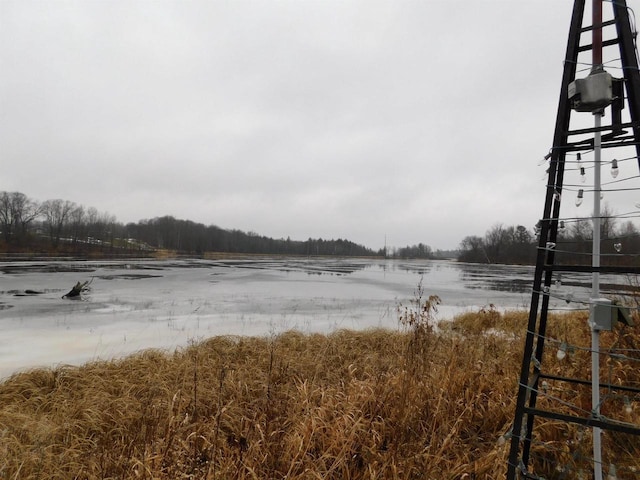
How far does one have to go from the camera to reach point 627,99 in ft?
5.39

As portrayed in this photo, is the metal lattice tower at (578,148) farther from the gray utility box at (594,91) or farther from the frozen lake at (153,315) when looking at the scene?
the frozen lake at (153,315)

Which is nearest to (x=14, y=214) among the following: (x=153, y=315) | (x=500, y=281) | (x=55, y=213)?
(x=55, y=213)

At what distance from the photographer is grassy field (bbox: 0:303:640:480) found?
8.80 ft

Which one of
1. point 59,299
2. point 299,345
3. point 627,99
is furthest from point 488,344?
point 59,299

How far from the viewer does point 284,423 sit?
3.32 meters

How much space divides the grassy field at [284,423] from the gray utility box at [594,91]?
186 cm

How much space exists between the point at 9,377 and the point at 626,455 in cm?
809

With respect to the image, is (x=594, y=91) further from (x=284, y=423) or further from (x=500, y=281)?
(x=500, y=281)

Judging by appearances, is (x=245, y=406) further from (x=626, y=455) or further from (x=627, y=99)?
(x=627, y=99)

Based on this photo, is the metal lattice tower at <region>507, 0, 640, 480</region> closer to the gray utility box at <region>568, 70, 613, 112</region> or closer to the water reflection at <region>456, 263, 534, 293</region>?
the gray utility box at <region>568, 70, 613, 112</region>

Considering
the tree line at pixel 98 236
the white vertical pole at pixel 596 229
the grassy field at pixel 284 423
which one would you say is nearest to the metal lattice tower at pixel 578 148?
the white vertical pole at pixel 596 229

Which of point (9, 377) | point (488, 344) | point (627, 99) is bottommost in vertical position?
point (9, 377)

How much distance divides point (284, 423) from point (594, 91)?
3505 mm

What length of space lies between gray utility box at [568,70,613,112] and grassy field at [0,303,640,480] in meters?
1.86
